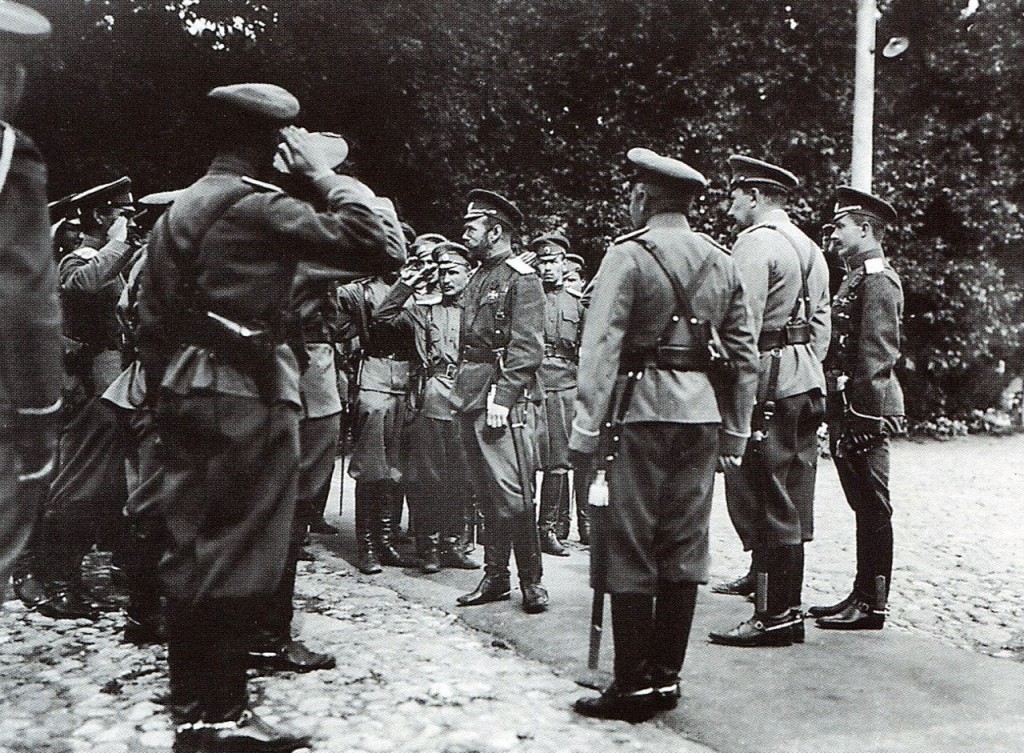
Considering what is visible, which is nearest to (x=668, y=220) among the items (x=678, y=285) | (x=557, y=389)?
(x=678, y=285)

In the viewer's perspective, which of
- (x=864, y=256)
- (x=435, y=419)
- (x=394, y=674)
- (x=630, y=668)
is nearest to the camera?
(x=630, y=668)

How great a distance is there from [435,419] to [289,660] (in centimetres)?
295

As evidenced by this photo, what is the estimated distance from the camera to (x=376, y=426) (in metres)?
7.68

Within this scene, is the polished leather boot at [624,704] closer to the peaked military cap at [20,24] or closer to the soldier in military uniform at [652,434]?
the soldier in military uniform at [652,434]

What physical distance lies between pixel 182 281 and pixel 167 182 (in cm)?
969

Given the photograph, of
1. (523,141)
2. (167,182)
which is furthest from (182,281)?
(523,141)

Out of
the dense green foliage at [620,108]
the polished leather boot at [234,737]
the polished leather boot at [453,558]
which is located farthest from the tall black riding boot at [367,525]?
the dense green foliage at [620,108]

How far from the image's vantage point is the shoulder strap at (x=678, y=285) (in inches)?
173

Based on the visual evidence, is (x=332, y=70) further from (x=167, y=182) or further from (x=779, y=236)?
(x=779, y=236)

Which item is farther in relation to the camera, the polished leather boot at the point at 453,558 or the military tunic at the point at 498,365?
the polished leather boot at the point at 453,558

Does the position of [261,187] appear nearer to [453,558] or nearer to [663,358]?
[663,358]

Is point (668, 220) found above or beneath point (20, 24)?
beneath

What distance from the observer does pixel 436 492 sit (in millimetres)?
7391

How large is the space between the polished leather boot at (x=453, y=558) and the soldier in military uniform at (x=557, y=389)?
31.8 inches
